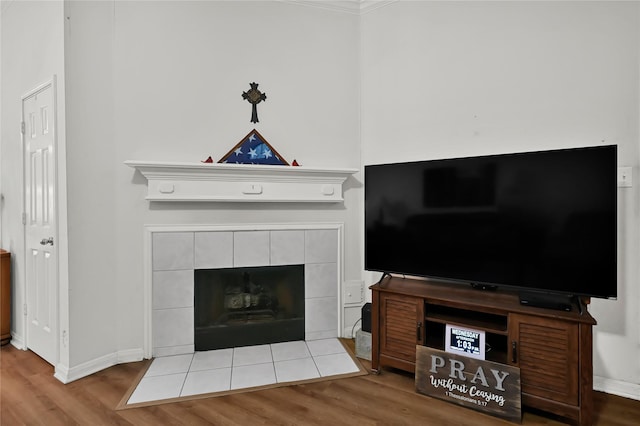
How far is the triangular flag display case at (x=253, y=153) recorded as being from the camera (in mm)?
2674

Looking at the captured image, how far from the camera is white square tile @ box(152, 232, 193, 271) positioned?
2555 mm

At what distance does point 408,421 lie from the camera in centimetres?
183

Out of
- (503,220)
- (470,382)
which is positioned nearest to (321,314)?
(470,382)

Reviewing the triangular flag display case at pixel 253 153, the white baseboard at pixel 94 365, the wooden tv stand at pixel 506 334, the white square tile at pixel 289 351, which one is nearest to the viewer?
the wooden tv stand at pixel 506 334

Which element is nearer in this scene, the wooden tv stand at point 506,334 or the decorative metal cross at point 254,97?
the wooden tv stand at point 506,334

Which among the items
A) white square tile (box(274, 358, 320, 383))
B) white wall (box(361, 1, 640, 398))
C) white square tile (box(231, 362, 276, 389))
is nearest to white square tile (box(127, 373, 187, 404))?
white square tile (box(231, 362, 276, 389))

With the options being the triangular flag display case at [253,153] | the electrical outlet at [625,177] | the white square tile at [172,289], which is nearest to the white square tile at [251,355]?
the white square tile at [172,289]

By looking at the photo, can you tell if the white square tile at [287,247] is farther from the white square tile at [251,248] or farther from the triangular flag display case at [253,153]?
the triangular flag display case at [253,153]

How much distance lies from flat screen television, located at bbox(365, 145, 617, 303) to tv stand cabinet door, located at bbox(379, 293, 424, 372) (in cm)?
21

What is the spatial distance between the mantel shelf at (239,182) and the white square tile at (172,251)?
0.94ft

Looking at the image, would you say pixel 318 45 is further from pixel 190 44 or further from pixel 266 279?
pixel 266 279

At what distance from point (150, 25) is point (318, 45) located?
4.14ft

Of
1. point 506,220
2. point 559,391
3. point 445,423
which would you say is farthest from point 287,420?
point 506,220

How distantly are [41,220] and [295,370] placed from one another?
6.84 ft
